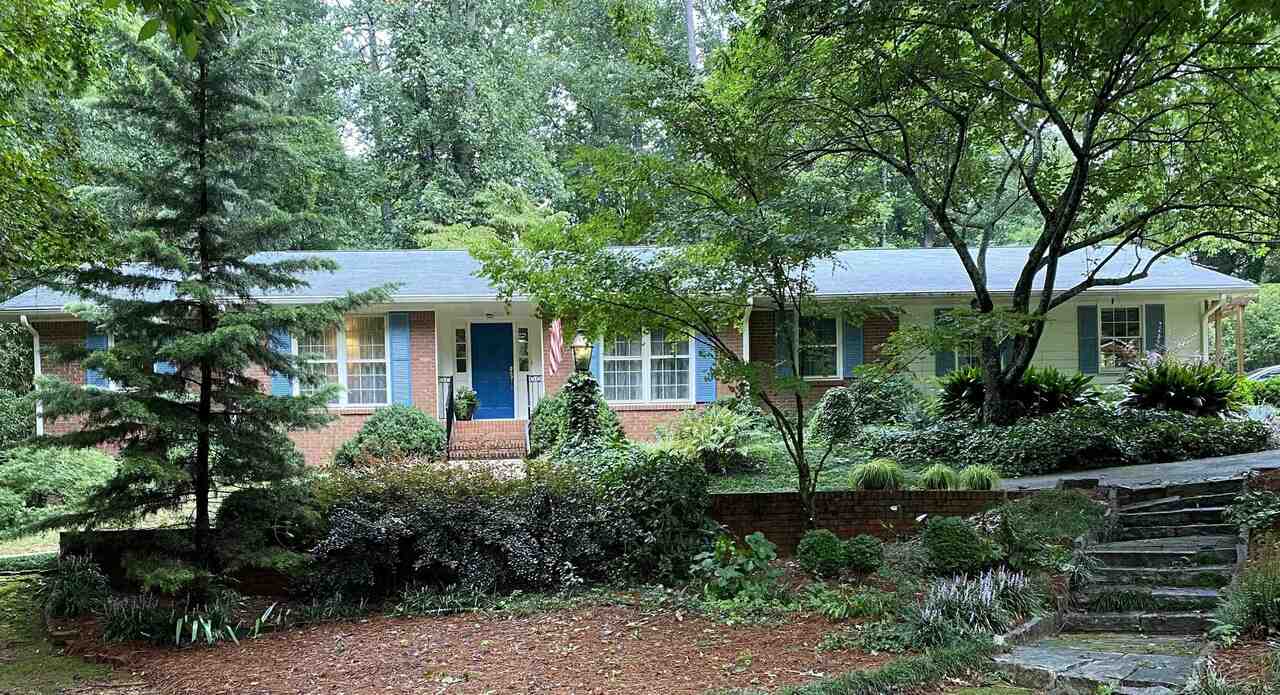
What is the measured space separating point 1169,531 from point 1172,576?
1.66 metres

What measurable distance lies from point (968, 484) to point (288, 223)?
7485 mm

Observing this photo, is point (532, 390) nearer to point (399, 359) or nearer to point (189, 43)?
point (399, 359)

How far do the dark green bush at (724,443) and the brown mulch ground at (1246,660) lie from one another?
704 centimetres

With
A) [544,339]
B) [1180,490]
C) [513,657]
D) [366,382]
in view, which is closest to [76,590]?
[513,657]

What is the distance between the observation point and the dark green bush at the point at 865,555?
7.45 metres

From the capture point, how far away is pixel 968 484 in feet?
32.3

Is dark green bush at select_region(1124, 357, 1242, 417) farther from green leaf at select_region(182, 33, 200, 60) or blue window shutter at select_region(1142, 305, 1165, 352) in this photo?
green leaf at select_region(182, 33, 200, 60)

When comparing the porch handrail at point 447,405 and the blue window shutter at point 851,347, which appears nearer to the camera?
the porch handrail at point 447,405

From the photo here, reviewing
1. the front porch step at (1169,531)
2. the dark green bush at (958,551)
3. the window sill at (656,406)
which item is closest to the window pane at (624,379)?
the window sill at (656,406)

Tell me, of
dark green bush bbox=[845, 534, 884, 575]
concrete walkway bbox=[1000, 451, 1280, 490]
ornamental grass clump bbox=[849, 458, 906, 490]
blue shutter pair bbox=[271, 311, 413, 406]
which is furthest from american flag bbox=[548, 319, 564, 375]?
dark green bush bbox=[845, 534, 884, 575]

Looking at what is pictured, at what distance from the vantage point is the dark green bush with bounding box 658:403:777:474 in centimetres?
1219

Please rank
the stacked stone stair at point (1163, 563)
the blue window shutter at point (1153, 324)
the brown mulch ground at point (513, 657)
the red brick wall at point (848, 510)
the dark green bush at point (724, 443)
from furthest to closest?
the blue window shutter at point (1153, 324), the dark green bush at point (724, 443), the red brick wall at point (848, 510), the stacked stone stair at point (1163, 563), the brown mulch ground at point (513, 657)

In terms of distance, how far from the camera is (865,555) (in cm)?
746

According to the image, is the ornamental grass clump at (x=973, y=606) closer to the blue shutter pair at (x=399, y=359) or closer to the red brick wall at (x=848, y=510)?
the red brick wall at (x=848, y=510)
